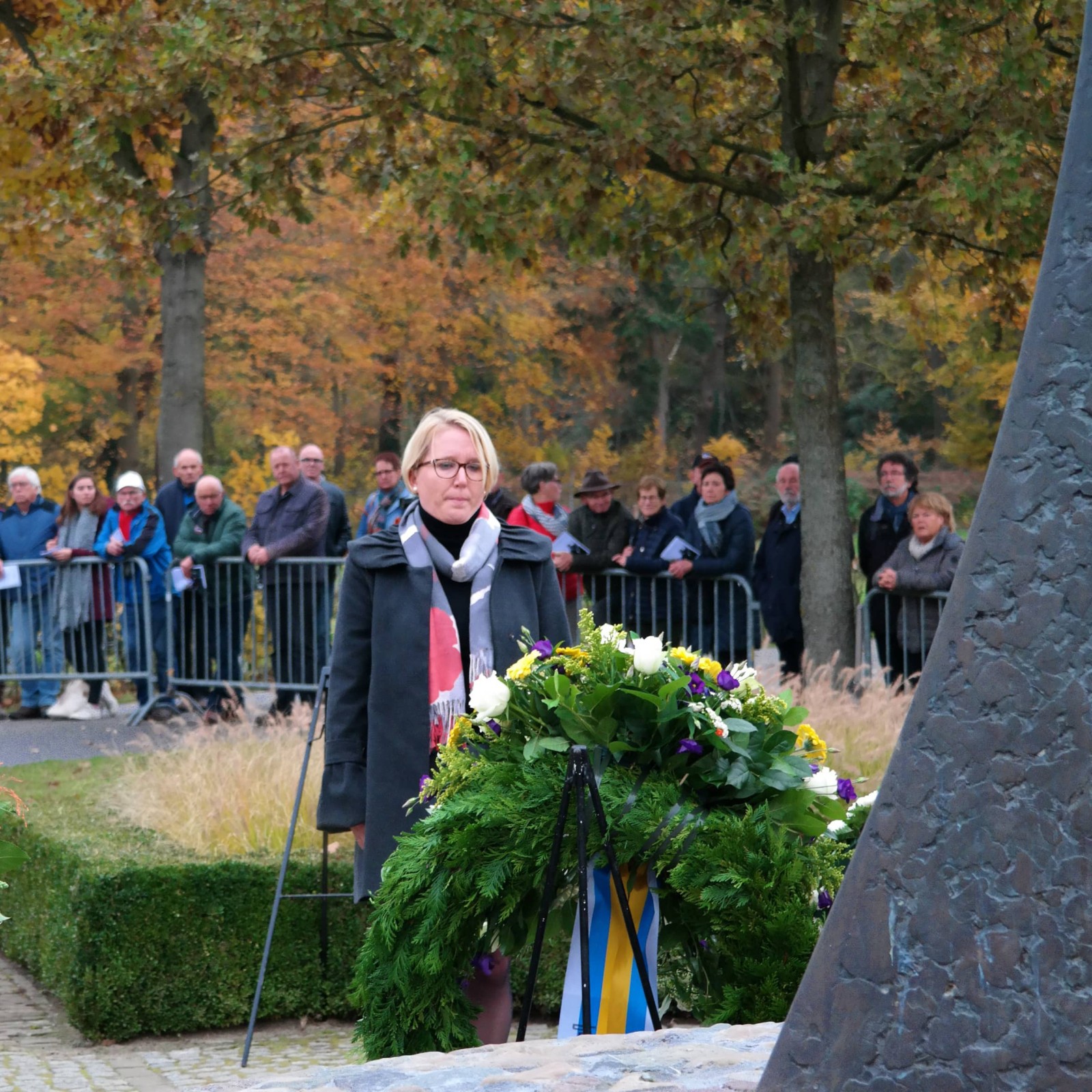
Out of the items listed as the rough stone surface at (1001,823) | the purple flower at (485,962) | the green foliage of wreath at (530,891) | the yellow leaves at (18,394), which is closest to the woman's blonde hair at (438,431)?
the green foliage of wreath at (530,891)

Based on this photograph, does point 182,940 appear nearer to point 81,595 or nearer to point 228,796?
point 228,796

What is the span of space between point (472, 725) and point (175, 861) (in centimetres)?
316

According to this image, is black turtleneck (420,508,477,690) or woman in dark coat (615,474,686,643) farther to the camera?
woman in dark coat (615,474,686,643)

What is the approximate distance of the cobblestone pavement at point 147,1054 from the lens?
5.98m

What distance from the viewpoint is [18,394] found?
2153 centimetres

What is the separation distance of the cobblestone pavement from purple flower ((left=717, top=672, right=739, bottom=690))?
101 inches

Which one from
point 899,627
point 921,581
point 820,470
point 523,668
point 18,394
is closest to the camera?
point 523,668

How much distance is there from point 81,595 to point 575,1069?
10543 mm

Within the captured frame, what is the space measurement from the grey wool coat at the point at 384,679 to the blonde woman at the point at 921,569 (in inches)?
228

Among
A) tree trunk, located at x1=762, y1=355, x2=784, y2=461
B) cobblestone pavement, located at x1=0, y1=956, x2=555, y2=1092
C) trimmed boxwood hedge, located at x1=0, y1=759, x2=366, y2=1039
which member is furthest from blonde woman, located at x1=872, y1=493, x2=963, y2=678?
tree trunk, located at x1=762, y1=355, x2=784, y2=461

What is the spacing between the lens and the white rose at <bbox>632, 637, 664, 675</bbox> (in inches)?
152

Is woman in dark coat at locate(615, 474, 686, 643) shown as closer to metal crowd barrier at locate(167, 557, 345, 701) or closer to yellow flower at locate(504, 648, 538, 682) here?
metal crowd barrier at locate(167, 557, 345, 701)

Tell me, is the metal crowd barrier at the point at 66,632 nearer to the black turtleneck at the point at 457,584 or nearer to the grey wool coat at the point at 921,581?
→ the grey wool coat at the point at 921,581

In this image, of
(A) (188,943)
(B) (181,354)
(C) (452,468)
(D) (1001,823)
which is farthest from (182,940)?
(B) (181,354)
